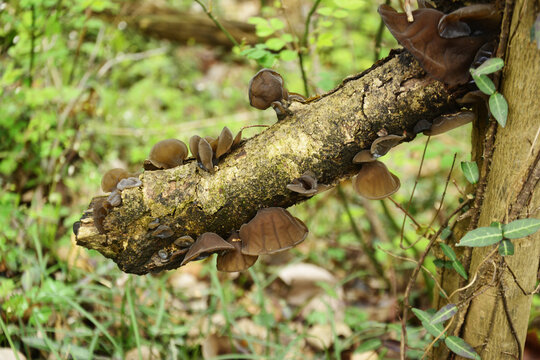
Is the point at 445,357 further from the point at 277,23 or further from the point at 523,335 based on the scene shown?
the point at 277,23

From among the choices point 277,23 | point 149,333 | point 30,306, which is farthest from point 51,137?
point 277,23

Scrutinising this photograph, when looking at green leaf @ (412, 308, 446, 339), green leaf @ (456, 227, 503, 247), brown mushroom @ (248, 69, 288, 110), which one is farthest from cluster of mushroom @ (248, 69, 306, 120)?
green leaf @ (412, 308, 446, 339)

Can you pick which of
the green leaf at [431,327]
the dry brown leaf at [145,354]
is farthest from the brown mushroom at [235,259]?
the dry brown leaf at [145,354]

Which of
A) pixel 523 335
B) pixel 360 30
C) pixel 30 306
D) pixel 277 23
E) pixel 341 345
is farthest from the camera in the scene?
pixel 360 30

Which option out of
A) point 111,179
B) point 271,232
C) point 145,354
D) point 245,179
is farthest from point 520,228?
point 145,354

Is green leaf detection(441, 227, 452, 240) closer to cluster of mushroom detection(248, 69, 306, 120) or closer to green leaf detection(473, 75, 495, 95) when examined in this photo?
green leaf detection(473, 75, 495, 95)

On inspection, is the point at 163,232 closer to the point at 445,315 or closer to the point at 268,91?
the point at 268,91
